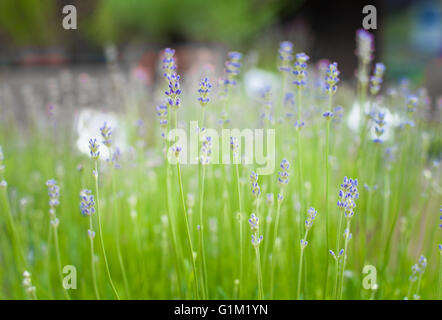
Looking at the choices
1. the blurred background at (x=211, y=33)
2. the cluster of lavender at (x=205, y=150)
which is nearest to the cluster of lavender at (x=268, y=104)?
the cluster of lavender at (x=205, y=150)

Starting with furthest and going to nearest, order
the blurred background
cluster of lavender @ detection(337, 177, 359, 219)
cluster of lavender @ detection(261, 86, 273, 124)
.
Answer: the blurred background, cluster of lavender @ detection(261, 86, 273, 124), cluster of lavender @ detection(337, 177, 359, 219)

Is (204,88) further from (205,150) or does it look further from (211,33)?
(211,33)

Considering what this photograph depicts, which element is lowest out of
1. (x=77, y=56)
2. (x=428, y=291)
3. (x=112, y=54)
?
(x=428, y=291)

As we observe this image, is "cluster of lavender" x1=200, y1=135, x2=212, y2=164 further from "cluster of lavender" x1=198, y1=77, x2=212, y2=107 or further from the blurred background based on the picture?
the blurred background

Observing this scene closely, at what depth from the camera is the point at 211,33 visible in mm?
9086

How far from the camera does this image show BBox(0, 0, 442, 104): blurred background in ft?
18.5

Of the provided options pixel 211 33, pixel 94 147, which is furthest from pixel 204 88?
pixel 211 33

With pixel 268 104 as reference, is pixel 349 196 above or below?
below

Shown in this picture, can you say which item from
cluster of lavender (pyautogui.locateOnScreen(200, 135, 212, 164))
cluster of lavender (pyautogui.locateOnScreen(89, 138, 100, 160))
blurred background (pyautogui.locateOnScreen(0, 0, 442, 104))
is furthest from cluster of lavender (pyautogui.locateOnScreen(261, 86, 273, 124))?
blurred background (pyautogui.locateOnScreen(0, 0, 442, 104))

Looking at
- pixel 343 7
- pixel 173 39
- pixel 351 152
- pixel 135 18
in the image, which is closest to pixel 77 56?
pixel 135 18

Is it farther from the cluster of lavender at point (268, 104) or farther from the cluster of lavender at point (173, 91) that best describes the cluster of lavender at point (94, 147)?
the cluster of lavender at point (268, 104)

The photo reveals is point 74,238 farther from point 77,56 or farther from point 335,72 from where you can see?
point 77,56

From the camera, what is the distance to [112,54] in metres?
1.83

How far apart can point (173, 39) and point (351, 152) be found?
7.88 meters
